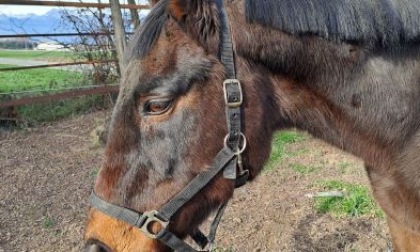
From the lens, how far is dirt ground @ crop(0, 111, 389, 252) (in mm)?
3477

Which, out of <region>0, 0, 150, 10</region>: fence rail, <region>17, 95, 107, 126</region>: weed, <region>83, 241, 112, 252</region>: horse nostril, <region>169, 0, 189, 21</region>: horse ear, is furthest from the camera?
<region>17, 95, 107, 126</region>: weed

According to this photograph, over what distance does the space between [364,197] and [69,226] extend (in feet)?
8.35

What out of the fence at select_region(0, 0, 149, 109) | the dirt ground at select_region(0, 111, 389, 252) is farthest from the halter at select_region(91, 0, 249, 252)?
the fence at select_region(0, 0, 149, 109)

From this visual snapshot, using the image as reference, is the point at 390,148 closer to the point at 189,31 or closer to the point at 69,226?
the point at 189,31

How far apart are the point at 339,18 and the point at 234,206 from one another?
2.81 metres

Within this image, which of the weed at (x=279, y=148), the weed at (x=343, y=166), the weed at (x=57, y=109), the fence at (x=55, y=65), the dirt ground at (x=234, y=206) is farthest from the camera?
the weed at (x=57, y=109)

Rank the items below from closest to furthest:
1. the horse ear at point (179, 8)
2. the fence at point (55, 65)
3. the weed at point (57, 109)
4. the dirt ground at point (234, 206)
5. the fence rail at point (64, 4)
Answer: the horse ear at point (179, 8) < the dirt ground at point (234, 206) < the fence rail at point (64, 4) < the fence at point (55, 65) < the weed at point (57, 109)

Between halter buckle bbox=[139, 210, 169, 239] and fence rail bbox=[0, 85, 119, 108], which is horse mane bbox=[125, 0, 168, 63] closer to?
halter buckle bbox=[139, 210, 169, 239]

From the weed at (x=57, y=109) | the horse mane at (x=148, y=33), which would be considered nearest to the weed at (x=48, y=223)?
the horse mane at (x=148, y=33)

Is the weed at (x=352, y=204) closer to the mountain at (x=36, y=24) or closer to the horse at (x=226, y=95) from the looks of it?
the horse at (x=226, y=95)

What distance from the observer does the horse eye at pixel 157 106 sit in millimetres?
1514

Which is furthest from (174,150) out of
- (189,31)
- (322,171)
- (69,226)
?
(322,171)

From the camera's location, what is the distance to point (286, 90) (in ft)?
5.41

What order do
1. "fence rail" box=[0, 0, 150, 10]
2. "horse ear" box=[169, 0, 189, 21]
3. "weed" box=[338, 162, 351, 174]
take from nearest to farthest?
"horse ear" box=[169, 0, 189, 21] < "weed" box=[338, 162, 351, 174] < "fence rail" box=[0, 0, 150, 10]
